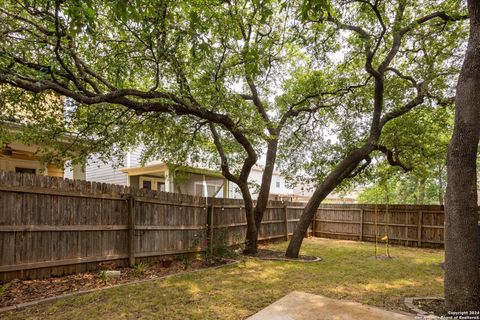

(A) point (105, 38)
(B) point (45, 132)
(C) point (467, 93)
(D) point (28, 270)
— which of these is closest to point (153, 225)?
(D) point (28, 270)

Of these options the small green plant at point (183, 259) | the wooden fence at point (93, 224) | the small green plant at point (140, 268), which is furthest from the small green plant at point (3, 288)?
the small green plant at point (183, 259)

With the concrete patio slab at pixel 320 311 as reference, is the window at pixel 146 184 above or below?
above

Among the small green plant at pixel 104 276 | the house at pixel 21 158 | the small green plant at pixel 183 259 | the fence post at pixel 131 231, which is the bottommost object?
the small green plant at pixel 183 259

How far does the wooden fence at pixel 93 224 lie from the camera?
4664 millimetres

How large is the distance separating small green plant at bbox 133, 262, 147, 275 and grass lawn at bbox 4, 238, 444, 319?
633 millimetres

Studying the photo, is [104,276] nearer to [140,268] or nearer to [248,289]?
[140,268]

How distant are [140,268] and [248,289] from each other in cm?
235

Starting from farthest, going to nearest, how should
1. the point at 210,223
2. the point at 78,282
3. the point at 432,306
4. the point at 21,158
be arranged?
the point at 21,158 → the point at 210,223 → the point at 78,282 → the point at 432,306

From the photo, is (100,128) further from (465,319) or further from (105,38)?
(465,319)

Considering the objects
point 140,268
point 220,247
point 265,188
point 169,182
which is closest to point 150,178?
point 169,182

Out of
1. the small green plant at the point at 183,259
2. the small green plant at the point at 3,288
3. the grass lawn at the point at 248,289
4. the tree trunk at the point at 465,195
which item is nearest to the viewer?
the tree trunk at the point at 465,195

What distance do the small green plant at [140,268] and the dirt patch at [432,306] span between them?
4.90 metres

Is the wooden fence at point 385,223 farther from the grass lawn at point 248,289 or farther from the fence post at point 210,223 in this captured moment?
the fence post at point 210,223

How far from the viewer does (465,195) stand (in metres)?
3.57
